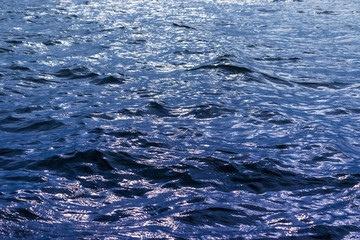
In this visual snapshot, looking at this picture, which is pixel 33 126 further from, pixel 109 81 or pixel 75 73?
pixel 75 73

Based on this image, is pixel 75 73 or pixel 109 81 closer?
pixel 109 81

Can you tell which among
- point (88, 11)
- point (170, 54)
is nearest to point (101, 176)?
point (170, 54)

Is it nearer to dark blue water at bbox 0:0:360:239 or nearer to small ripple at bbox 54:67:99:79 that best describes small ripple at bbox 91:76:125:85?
dark blue water at bbox 0:0:360:239

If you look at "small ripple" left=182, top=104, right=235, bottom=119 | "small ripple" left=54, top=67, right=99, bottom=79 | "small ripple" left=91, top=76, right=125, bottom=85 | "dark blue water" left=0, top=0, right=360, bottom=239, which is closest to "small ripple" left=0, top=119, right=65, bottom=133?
"dark blue water" left=0, top=0, right=360, bottom=239

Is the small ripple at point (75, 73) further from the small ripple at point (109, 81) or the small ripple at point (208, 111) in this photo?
the small ripple at point (208, 111)

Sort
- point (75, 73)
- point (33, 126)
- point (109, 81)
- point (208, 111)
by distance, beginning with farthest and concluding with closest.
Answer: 1. point (75, 73)
2. point (109, 81)
3. point (208, 111)
4. point (33, 126)

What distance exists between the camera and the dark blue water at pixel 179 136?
5.14 meters

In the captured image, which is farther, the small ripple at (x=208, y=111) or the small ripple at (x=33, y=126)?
the small ripple at (x=208, y=111)

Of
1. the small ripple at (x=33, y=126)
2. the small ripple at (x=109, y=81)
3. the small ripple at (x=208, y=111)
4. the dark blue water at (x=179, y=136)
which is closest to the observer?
the dark blue water at (x=179, y=136)

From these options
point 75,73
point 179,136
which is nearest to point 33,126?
point 179,136

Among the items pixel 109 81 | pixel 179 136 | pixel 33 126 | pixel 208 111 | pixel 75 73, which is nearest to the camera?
pixel 179 136

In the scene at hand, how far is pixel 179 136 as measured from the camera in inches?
293

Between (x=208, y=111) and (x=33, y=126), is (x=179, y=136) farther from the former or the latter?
(x=33, y=126)

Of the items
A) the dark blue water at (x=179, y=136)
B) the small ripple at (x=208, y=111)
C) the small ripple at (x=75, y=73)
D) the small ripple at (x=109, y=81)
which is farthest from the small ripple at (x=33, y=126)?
the small ripple at (x=75, y=73)
